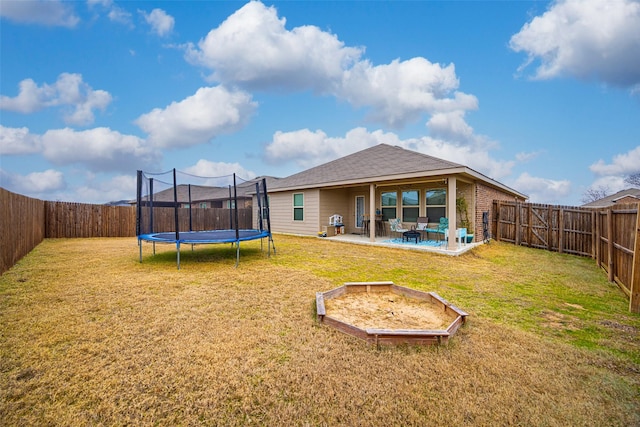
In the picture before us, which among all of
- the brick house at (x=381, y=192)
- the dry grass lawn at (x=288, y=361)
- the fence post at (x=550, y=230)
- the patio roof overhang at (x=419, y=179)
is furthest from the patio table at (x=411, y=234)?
the dry grass lawn at (x=288, y=361)

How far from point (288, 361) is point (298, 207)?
11639 mm

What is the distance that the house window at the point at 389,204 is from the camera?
11.7 meters

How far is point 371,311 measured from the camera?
11.9ft

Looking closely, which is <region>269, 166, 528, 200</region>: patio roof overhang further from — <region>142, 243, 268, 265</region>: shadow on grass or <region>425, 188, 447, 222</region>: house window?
<region>142, 243, 268, 265</region>: shadow on grass

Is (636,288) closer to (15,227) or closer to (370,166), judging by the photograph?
(370,166)

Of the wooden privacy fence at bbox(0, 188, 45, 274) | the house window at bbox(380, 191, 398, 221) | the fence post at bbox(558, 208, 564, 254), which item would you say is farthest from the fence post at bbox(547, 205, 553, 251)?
the wooden privacy fence at bbox(0, 188, 45, 274)

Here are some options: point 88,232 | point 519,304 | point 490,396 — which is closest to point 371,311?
point 490,396

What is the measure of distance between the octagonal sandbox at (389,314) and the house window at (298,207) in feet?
30.9

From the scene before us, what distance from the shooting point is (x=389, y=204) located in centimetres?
1189

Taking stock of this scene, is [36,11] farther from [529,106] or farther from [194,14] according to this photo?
[529,106]

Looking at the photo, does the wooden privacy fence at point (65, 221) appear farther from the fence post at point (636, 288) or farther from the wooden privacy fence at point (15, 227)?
the fence post at point (636, 288)

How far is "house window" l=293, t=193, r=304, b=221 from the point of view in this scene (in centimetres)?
1364

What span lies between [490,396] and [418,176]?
766 cm

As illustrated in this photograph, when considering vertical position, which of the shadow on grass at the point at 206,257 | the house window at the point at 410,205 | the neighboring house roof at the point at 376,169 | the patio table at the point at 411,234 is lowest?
the shadow on grass at the point at 206,257
